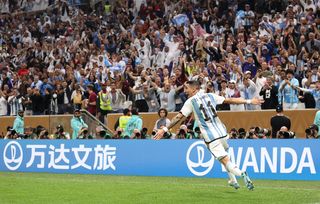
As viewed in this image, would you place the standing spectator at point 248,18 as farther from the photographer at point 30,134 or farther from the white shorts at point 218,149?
the white shorts at point 218,149

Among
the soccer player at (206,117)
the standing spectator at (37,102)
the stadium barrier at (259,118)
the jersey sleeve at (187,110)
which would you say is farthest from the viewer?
the standing spectator at (37,102)

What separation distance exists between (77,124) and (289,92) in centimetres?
693

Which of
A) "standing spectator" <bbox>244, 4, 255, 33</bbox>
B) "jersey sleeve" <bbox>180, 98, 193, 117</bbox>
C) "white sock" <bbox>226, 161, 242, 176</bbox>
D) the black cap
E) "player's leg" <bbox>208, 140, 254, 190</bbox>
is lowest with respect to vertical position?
"white sock" <bbox>226, 161, 242, 176</bbox>

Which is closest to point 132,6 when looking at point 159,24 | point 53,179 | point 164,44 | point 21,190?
point 159,24

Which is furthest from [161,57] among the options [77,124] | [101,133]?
[101,133]

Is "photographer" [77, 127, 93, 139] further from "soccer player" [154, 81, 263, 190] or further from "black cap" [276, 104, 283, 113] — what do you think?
"soccer player" [154, 81, 263, 190]

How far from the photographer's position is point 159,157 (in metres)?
21.3

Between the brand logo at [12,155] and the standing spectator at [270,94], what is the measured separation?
25.2 ft

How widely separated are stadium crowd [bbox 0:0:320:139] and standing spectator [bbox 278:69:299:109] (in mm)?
30

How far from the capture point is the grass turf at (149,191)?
14.1m

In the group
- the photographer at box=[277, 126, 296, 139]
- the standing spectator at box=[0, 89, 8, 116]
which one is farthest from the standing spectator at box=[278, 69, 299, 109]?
the standing spectator at box=[0, 89, 8, 116]

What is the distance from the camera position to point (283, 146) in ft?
61.9

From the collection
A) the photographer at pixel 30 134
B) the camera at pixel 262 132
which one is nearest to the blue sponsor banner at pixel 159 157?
the camera at pixel 262 132

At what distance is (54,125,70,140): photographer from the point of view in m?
25.1
